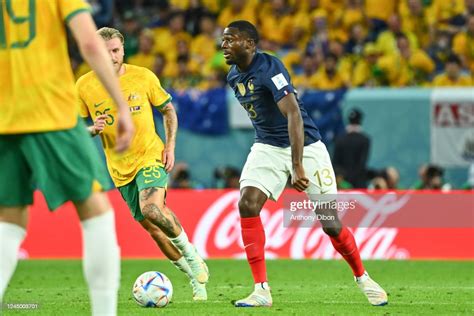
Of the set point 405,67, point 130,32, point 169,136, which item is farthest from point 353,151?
point 169,136

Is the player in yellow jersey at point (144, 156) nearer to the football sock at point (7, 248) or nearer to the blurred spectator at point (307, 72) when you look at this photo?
the football sock at point (7, 248)

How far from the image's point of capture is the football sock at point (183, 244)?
9406 millimetres

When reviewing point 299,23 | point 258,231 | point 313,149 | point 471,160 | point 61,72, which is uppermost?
point 61,72

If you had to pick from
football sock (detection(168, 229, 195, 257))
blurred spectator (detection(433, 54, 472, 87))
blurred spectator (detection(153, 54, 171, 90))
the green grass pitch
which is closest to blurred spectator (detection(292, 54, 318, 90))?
blurred spectator (detection(433, 54, 472, 87))

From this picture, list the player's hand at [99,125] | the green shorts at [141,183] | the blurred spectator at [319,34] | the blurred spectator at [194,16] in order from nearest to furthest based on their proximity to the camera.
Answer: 1. the player's hand at [99,125]
2. the green shorts at [141,183]
3. the blurred spectator at [319,34]
4. the blurred spectator at [194,16]

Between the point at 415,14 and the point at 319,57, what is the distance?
2120 millimetres

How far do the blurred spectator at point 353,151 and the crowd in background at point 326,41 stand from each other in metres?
1.68

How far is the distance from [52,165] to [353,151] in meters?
11.6

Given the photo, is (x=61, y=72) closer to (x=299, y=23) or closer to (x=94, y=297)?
(x=94, y=297)

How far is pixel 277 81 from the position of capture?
8.97 meters

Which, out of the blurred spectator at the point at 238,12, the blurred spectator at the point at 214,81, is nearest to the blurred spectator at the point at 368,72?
the blurred spectator at the point at 214,81

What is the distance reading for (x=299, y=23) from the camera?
66.4 ft

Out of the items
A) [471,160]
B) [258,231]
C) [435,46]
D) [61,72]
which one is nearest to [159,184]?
[258,231]

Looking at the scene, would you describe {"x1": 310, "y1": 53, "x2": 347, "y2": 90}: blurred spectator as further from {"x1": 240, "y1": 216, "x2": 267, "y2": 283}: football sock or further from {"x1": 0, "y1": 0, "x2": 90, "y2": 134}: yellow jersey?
{"x1": 0, "y1": 0, "x2": 90, "y2": 134}: yellow jersey
